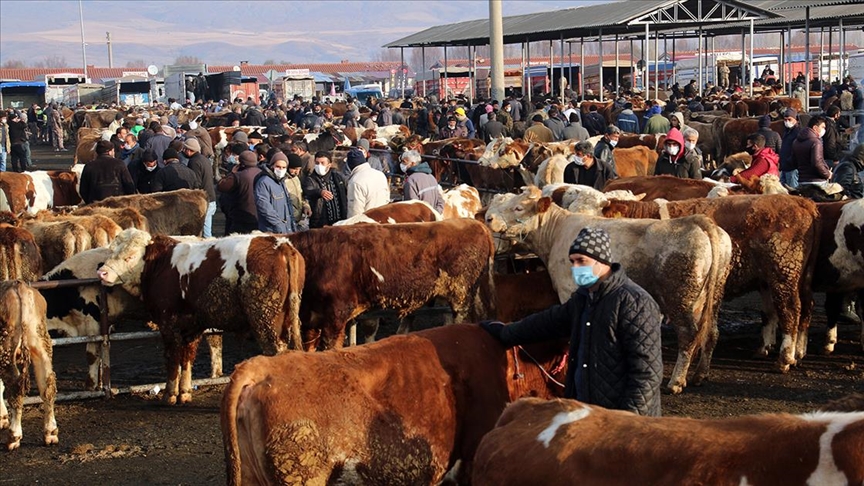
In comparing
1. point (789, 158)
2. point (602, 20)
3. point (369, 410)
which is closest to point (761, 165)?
point (789, 158)

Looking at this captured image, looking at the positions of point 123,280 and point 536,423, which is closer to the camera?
point 536,423

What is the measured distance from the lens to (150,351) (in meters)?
11.2

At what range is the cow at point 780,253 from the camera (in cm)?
960

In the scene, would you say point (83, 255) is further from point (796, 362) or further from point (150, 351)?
point (796, 362)

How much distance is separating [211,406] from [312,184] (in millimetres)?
4205

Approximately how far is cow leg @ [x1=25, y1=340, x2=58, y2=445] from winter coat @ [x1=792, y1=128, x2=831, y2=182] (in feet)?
31.0

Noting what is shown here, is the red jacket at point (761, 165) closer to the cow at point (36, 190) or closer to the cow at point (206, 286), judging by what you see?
the cow at point (206, 286)

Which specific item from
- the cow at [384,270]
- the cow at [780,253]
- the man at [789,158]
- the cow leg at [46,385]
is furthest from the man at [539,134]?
the cow leg at [46,385]

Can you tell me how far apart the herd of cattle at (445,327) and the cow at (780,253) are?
0.06 feet

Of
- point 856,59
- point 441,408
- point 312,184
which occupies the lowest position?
point 441,408

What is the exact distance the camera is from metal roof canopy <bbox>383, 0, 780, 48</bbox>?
32.6m

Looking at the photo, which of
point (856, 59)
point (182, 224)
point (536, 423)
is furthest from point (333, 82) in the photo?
point (536, 423)

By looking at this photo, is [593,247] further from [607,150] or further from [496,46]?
[496,46]

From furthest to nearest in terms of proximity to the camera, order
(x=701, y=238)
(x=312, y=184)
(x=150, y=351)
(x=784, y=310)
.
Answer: (x=312, y=184)
(x=150, y=351)
(x=784, y=310)
(x=701, y=238)
